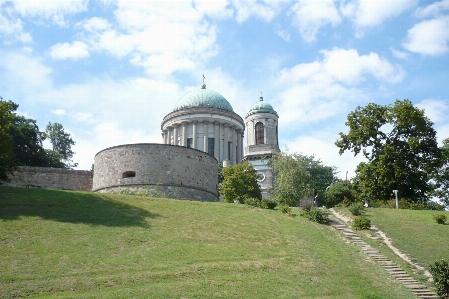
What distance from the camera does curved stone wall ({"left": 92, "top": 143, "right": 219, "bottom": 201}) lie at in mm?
35469

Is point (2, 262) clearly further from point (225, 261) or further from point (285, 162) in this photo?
point (285, 162)

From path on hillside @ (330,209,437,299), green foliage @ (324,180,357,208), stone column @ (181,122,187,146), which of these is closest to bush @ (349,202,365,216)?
path on hillside @ (330,209,437,299)

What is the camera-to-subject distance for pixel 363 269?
65.7 ft

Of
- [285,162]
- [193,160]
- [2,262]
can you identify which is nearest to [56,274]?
[2,262]

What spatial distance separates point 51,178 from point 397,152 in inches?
1139

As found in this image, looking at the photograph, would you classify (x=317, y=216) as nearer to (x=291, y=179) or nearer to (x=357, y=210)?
(x=357, y=210)

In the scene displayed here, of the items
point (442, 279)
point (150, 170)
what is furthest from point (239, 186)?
point (442, 279)

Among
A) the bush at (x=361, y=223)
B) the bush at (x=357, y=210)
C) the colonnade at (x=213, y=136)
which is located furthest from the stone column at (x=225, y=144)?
the bush at (x=361, y=223)

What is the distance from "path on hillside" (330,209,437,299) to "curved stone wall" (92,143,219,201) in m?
12.2

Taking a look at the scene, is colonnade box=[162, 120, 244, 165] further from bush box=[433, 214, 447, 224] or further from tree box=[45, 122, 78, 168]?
bush box=[433, 214, 447, 224]

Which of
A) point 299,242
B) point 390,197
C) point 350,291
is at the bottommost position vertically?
point 350,291

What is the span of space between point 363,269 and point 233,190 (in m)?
24.1

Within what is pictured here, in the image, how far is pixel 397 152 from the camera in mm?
35562

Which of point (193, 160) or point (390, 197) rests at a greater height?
point (193, 160)
